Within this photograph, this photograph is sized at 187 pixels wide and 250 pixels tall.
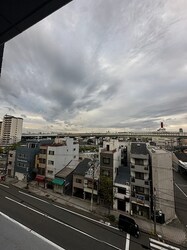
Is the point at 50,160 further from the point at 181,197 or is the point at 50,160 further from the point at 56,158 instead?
the point at 181,197

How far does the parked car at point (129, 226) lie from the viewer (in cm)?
1859

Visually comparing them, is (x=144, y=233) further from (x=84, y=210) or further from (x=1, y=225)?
(x=1, y=225)

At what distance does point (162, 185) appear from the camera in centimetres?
2312

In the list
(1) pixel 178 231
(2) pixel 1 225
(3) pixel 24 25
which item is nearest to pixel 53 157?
(2) pixel 1 225

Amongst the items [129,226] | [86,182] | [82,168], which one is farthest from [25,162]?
[129,226]

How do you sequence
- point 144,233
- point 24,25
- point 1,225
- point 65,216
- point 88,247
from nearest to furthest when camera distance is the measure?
point 24,25 → point 88,247 → point 1,225 → point 144,233 → point 65,216

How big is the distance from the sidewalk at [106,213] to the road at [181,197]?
2.89 metres

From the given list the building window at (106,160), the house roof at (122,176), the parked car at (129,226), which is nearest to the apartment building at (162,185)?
the house roof at (122,176)

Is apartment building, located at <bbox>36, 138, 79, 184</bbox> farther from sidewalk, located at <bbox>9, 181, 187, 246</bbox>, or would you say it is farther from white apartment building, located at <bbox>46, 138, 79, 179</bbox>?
sidewalk, located at <bbox>9, 181, 187, 246</bbox>

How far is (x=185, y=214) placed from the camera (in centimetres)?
2450

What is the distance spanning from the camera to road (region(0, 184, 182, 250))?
16.5m

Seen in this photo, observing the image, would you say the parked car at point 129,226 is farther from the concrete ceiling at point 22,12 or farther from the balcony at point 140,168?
the concrete ceiling at point 22,12

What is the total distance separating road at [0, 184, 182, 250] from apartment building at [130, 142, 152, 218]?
4369 mm

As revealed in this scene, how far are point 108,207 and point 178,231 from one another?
9.59 m
